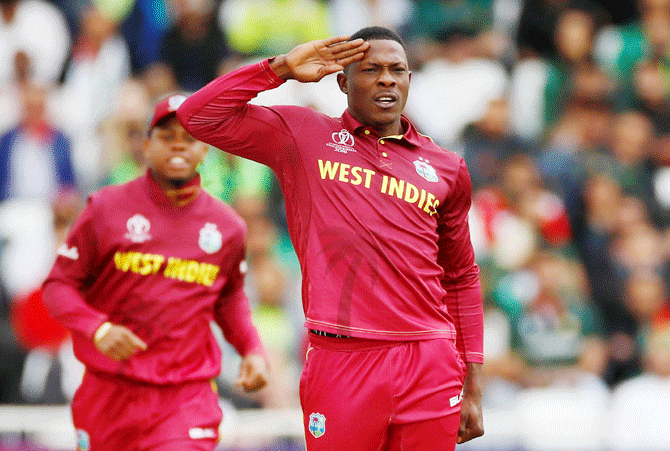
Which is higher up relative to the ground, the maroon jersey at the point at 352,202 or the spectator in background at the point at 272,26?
the spectator in background at the point at 272,26

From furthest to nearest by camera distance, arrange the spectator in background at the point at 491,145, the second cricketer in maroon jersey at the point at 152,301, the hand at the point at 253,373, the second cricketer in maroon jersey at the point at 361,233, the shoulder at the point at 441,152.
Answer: the spectator in background at the point at 491,145 → the hand at the point at 253,373 → the second cricketer in maroon jersey at the point at 152,301 → the shoulder at the point at 441,152 → the second cricketer in maroon jersey at the point at 361,233

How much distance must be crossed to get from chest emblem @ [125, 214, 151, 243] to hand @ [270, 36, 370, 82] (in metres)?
1.55

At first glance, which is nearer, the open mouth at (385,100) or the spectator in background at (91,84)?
the open mouth at (385,100)

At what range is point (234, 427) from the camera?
7.80 metres

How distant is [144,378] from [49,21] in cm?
688

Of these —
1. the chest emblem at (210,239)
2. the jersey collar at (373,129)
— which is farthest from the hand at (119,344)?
the jersey collar at (373,129)

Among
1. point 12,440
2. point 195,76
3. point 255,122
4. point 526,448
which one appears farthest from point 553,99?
point 255,122

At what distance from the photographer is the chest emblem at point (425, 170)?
4.39 m

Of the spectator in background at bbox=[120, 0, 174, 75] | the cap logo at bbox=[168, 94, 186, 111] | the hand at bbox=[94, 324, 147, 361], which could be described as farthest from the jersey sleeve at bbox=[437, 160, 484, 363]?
the spectator in background at bbox=[120, 0, 174, 75]

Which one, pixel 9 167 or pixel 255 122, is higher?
pixel 255 122

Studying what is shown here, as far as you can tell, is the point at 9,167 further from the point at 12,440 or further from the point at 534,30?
the point at 534,30

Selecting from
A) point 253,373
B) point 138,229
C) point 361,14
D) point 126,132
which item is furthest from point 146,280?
point 361,14

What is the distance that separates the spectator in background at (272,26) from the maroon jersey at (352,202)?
6.65 m

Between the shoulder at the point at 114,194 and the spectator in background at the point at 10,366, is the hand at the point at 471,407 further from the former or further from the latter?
the spectator in background at the point at 10,366
